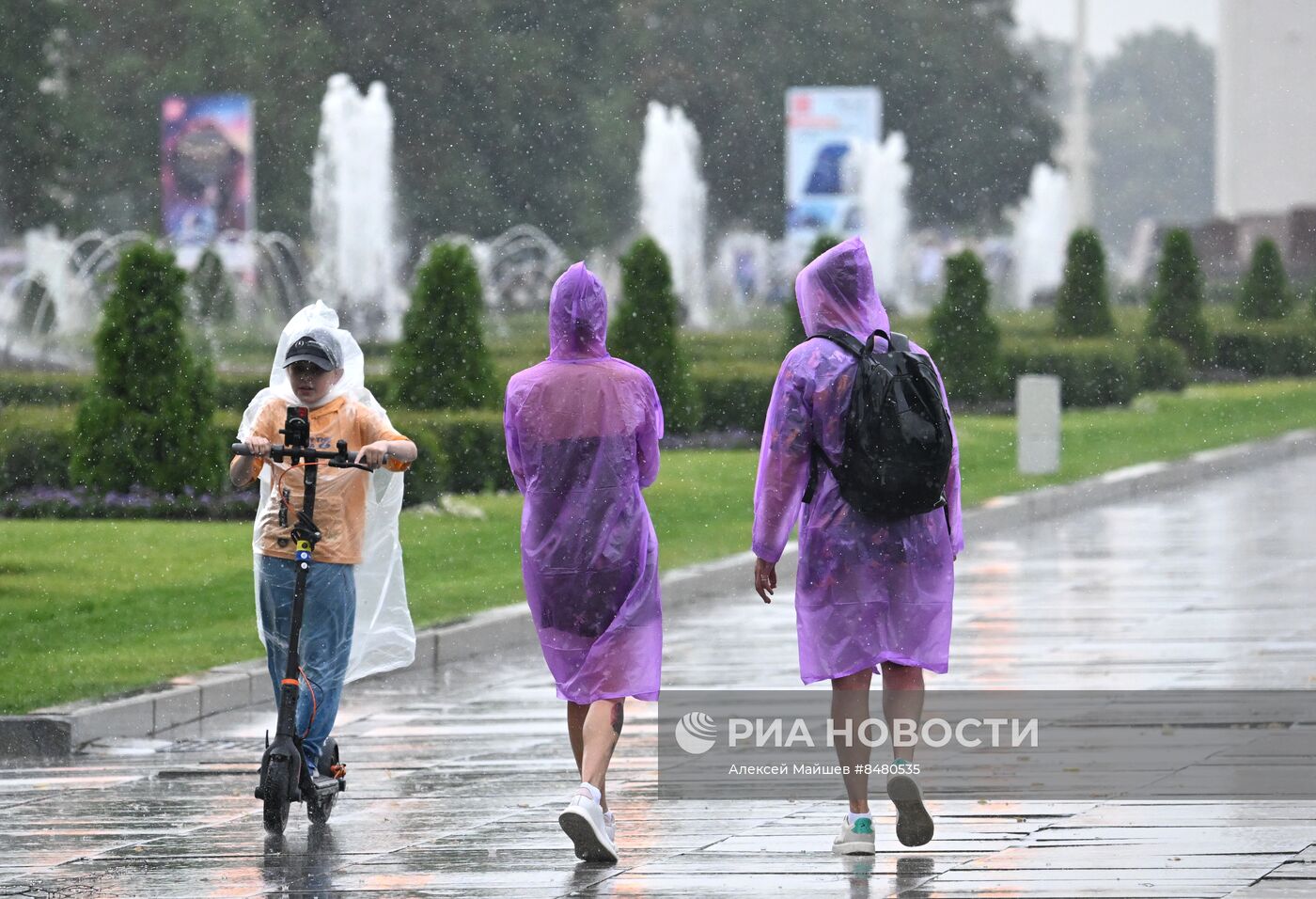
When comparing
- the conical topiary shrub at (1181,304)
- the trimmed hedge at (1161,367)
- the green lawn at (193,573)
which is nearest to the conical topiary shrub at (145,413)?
the green lawn at (193,573)

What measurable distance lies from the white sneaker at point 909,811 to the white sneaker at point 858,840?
78 millimetres

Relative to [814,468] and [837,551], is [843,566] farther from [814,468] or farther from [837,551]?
[814,468]

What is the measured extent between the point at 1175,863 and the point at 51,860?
9.94ft

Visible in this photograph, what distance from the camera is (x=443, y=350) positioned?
20172 mm

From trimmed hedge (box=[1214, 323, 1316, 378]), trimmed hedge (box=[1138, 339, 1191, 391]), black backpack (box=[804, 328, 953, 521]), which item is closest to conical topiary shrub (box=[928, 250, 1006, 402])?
trimmed hedge (box=[1138, 339, 1191, 391])

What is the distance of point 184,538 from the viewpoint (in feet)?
50.2

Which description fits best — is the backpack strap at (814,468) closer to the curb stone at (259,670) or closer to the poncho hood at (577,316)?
the poncho hood at (577,316)

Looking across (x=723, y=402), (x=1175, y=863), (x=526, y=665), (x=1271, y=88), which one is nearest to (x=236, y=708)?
(x=526, y=665)

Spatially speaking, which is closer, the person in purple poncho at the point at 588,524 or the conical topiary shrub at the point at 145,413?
the person in purple poncho at the point at 588,524

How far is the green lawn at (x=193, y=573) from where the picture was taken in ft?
35.4

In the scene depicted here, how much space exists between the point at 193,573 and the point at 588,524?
737 centimetres

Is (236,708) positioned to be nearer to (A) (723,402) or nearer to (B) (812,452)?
(B) (812,452)

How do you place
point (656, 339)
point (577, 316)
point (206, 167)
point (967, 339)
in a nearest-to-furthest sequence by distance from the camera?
1. point (577, 316)
2. point (656, 339)
3. point (967, 339)
4. point (206, 167)

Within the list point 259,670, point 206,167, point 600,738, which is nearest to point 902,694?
point 600,738
